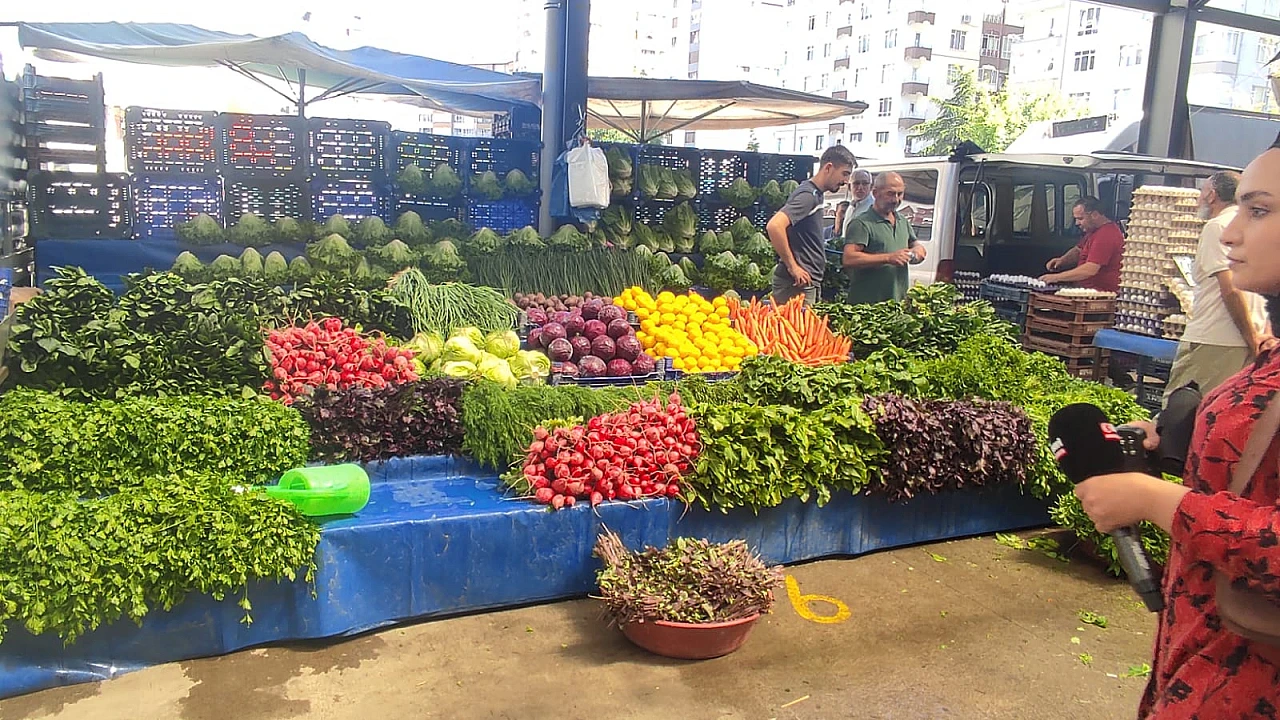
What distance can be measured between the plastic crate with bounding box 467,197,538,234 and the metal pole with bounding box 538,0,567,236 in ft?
0.38

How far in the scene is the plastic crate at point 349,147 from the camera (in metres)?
7.79

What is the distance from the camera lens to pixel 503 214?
8547 millimetres

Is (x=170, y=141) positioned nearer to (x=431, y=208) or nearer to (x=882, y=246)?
(x=431, y=208)

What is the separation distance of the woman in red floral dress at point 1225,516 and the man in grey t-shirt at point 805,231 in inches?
186

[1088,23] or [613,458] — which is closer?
[613,458]

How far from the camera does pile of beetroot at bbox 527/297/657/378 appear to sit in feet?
17.4

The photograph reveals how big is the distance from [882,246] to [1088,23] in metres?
56.5

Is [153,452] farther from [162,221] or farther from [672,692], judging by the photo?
[162,221]

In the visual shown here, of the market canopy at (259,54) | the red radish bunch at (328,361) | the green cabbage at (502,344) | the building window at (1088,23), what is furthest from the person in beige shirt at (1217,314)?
the building window at (1088,23)

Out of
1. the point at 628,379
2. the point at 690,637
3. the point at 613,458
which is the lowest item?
the point at 690,637

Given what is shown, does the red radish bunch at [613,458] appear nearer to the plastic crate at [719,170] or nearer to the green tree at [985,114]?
the plastic crate at [719,170]

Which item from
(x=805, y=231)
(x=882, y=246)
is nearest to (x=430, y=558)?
(x=805, y=231)

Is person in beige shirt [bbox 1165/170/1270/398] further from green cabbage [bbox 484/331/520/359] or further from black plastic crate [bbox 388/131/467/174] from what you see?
black plastic crate [bbox 388/131/467/174]

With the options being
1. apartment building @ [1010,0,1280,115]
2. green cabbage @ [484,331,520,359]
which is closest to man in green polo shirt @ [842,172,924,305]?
green cabbage @ [484,331,520,359]
